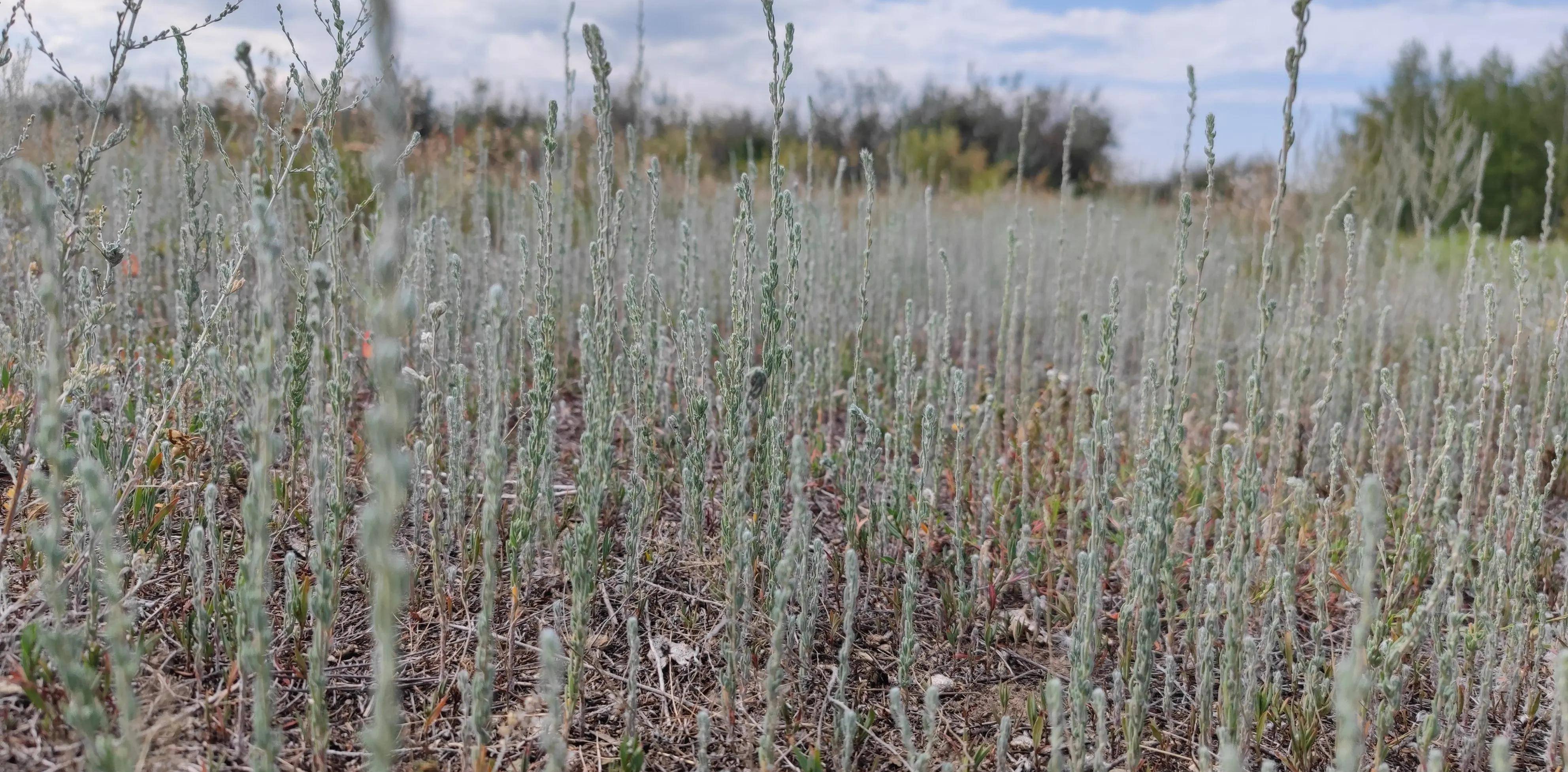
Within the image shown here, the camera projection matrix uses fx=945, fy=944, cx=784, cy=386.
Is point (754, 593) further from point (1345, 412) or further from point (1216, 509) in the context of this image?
point (1345, 412)

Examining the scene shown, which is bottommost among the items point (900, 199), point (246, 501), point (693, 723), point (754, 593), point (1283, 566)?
point (693, 723)

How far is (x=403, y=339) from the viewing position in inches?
142

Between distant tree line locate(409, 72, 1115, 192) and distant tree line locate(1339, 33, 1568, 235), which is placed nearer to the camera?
distant tree line locate(409, 72, 1115, 192)

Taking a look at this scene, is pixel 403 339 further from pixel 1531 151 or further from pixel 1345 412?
pixel 1531 151

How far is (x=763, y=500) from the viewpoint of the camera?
2.31 metres

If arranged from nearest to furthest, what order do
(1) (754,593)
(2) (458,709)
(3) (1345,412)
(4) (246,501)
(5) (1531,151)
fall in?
(4) (246,501), (2) (458,709), (1) (754,593), (3) (1345,412), (5) (1531,151)

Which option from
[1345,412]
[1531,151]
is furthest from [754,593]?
[1531,151]

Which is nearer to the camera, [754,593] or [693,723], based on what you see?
[693,723]

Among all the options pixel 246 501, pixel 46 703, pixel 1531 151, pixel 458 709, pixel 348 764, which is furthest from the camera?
pixel 1531 151

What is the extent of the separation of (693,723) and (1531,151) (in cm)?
2850

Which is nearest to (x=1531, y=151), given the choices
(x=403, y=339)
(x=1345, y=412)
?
(x=1345, y=412)

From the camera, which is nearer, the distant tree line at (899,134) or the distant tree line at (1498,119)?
the distant tree line at (899,134)

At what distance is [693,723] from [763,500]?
57 cm

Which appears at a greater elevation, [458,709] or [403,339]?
[403,339]
